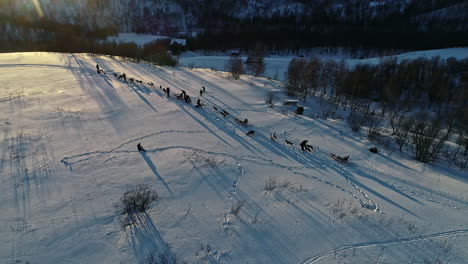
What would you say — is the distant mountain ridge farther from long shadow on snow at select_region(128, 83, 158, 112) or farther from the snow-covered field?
the snow-covered field

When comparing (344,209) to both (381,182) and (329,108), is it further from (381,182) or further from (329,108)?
(329,108)

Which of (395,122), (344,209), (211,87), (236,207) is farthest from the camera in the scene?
(211,87)

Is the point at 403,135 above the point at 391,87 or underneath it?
underneath

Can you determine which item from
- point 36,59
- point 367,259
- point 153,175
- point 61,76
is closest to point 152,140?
point 153,175

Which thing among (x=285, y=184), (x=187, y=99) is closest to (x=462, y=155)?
(x=285, y=184)

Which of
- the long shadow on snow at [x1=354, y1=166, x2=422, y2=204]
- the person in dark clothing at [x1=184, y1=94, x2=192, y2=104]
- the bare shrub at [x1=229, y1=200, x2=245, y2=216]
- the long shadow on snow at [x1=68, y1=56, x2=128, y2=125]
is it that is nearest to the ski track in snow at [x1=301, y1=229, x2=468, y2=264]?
the long shadow on snow at [x1=354, y1=166, x2=422, y2=204]
